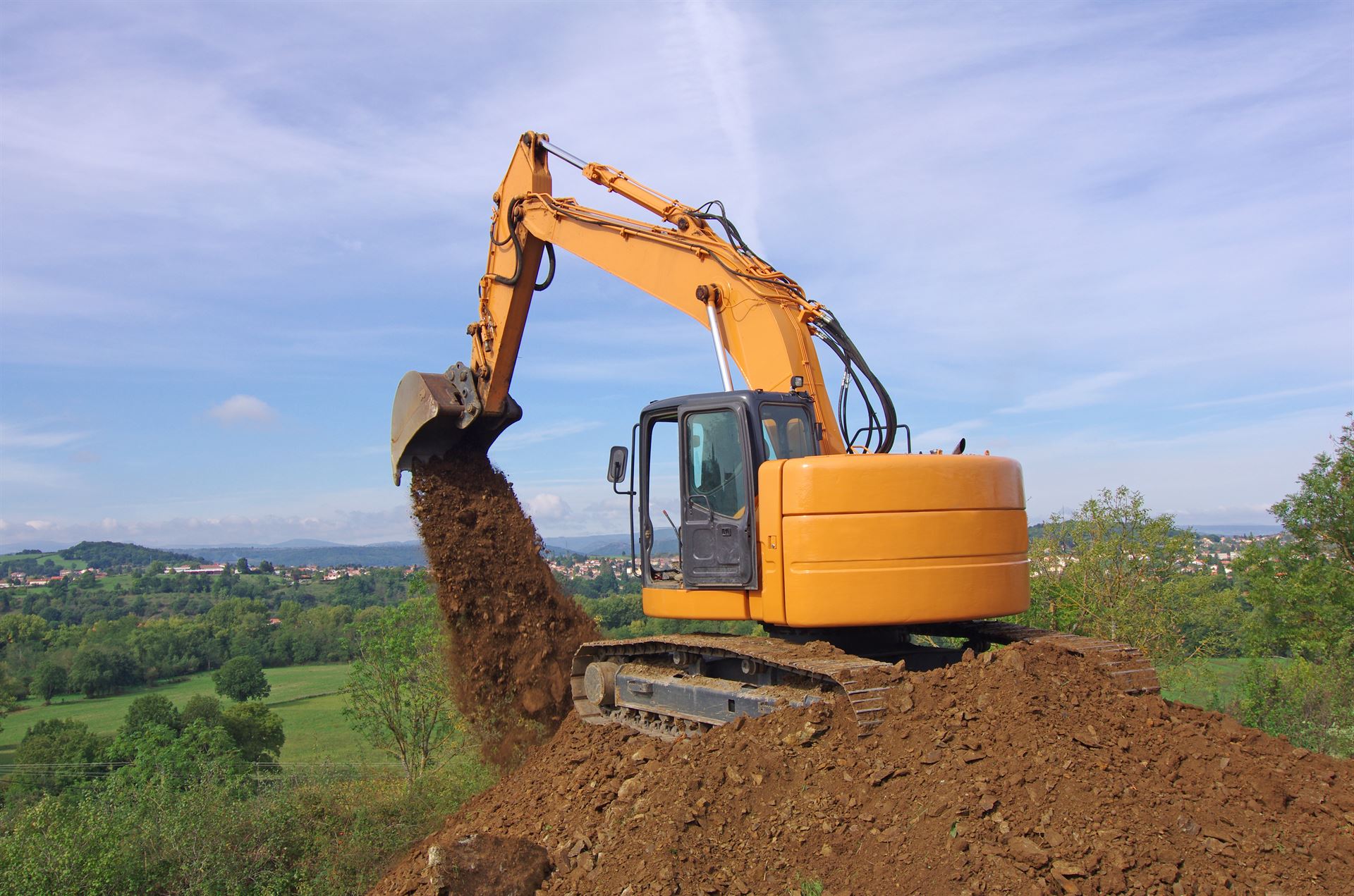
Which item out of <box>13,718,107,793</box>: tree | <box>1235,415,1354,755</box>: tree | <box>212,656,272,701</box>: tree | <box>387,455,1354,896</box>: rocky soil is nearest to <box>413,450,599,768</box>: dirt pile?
<box>387,455,1354,896</box>: rocky soil

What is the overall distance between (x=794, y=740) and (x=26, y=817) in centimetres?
839

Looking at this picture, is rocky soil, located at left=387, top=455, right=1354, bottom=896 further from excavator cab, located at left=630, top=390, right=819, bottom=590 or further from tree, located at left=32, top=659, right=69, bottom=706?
tree, located at left=32, top=659, right=69, bottom=706

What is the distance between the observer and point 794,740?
5195mm

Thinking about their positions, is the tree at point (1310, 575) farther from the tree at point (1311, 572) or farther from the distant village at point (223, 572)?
the distant village at point (223, 572)

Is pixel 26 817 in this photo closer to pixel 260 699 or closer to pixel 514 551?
pixel 514 551

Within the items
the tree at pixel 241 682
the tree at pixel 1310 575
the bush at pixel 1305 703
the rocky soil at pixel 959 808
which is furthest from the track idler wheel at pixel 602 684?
the tree at pixel 241 682

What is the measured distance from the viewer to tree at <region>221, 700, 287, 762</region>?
120ft

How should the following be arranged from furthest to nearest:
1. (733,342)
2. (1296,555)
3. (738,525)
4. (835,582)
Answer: (1296,555) < (733,342) < (738,525) < (835,582)

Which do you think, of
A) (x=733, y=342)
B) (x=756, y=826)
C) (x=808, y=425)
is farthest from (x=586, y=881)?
(x=733, y=342)

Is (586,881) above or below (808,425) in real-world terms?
below

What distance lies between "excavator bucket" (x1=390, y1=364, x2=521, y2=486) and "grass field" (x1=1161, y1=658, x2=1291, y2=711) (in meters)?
11.4

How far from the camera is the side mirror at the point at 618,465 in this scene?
24.0ft

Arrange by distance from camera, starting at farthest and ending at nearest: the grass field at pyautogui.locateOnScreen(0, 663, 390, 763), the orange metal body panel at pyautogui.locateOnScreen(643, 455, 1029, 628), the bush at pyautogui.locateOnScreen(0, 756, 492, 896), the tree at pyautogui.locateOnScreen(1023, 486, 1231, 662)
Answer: the grass field at pyautogui.locateOnScreen(0, 663, 390, 763), the tree at pyautogui.locateOnScreen(1023, 486, 1231, 662), the bush at pyautogui.locateOnScreen(0, 756, 492, 896), the orange metal body panel at pyautogui.locateOnScreen(643, 455, 1029, 628)

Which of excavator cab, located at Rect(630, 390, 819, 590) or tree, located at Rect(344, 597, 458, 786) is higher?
excavator cab, located at Rect(630, 390, 819, 590)
